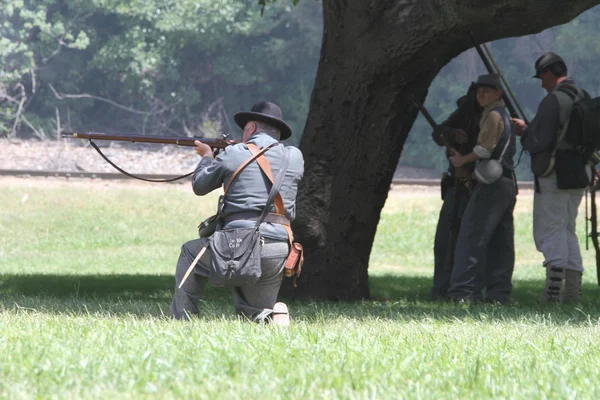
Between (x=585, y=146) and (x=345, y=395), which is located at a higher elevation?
(x=585, y=146)

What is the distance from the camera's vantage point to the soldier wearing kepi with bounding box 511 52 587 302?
37.4 ft

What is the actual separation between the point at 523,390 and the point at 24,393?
2.19 metres

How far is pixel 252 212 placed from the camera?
8000 millimetres

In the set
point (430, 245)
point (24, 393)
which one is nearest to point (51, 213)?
point (430, 245)

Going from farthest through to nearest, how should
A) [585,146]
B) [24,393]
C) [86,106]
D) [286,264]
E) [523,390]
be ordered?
1. [86,106]
2. [585,146]
3. [286,264]
4. [523,390]
5. [24,393]

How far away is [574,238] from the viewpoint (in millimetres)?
11914

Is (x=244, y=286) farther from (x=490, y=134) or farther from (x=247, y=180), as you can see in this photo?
(x=490, y=134)

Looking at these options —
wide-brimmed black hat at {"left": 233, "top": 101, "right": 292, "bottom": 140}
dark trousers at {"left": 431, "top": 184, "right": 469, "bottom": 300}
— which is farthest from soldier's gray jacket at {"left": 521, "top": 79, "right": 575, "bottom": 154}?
wide-brimmed black hat at {"left": 233, "top": 101, "right": 292, "bottom": 140}

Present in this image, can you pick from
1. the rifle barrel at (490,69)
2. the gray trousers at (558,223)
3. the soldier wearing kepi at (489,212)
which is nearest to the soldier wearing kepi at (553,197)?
the gray trousers at (558,223)

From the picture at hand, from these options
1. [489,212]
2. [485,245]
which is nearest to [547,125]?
[489,212]

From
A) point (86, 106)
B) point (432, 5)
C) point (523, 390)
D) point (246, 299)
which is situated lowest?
point (86, 106)

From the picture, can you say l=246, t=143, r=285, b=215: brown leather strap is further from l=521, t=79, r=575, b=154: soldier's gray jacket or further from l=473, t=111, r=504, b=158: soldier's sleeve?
l=521, t=79, r=575, b=154: soldier's gray jacket

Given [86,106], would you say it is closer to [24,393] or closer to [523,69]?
[523,69]

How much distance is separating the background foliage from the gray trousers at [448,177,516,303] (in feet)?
117
